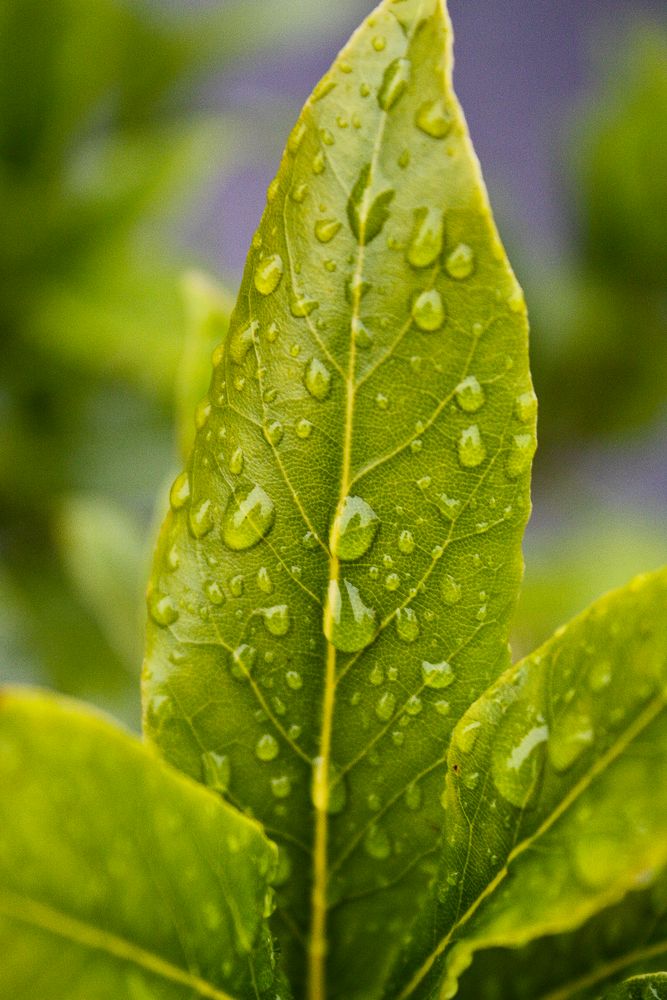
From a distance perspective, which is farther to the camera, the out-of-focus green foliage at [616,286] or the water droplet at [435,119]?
the out-of-focus green foliage at [616,286]

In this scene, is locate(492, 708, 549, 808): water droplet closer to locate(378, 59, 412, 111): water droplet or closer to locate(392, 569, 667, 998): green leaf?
locate(392, 569, 667, 998): green leaf

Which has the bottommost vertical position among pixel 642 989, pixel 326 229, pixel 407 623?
pixel 642 989

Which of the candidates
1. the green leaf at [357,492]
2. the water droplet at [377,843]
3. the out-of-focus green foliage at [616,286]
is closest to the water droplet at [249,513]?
the green leaf at [357,492]

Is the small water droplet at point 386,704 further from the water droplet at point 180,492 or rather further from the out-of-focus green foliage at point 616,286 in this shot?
the out-of-focus green foliage at point 616,286

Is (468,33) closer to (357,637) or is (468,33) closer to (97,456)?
(97,456)

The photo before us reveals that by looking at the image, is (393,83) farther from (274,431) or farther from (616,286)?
(616,286)

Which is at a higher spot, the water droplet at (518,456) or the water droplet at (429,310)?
the water droplet at (429,310)

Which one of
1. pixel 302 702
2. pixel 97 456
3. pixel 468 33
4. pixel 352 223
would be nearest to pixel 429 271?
pixel 352 223

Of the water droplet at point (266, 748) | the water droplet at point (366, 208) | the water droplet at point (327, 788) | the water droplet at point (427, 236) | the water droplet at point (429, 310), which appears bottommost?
the water droplet at point (327, 788)

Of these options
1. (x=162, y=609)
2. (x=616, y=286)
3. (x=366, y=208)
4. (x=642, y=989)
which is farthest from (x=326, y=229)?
(x=616, y=286)
